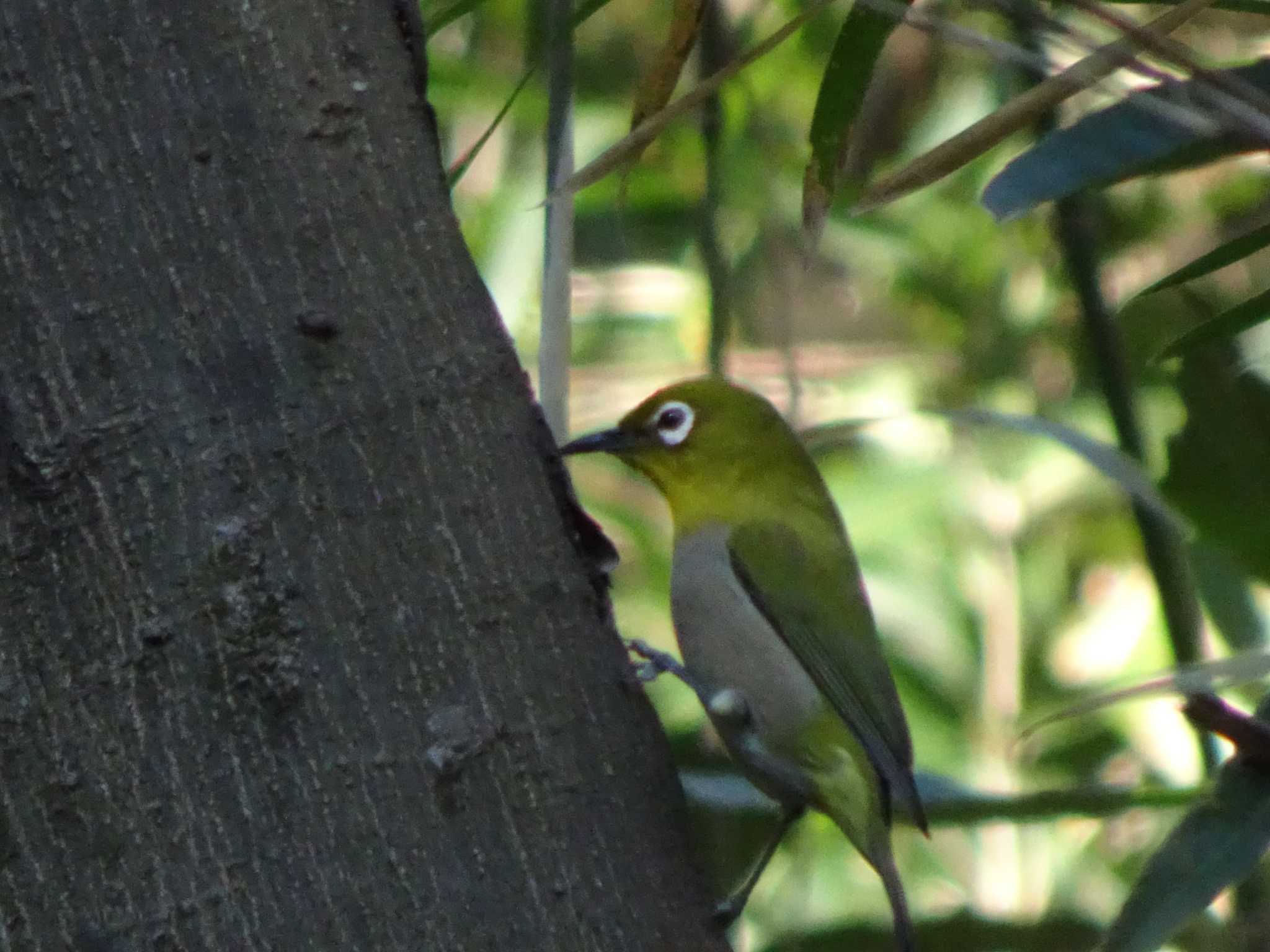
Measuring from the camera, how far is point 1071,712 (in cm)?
146

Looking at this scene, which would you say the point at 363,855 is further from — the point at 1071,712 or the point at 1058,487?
the point at 1058,487

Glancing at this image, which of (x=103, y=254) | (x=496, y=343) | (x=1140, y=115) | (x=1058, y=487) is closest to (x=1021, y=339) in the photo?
(x=1058, y=487)

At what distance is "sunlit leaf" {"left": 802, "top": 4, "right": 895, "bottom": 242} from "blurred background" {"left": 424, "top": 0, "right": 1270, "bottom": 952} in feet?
3.96

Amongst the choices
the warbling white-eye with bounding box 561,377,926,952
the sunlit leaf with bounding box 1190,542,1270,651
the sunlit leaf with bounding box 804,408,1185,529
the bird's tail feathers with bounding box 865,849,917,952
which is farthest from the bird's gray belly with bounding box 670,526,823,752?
the sunlit leaf with bounding box 804,408,1185,529

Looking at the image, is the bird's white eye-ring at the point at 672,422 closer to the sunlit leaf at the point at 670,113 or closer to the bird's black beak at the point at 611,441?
the bird's black beak at the point at 611,441

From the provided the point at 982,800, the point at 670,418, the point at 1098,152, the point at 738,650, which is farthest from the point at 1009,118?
the point at 670,418

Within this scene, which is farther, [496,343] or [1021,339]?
[1021,339]

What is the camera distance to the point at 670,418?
3.14m

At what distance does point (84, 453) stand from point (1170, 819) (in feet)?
9.40

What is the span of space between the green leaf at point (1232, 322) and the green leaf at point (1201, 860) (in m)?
0.45

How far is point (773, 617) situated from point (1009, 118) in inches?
60.9

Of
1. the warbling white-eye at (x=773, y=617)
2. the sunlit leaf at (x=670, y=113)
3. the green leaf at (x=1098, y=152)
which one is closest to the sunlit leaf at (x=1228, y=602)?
the warbling white-eye at (x=773, y=617)

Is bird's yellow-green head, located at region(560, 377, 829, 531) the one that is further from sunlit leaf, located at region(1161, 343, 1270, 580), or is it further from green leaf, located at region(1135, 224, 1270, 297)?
green leaf, located at region(1135, 224, 1270, 297)

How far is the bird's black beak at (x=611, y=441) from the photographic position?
2990 millimetres
